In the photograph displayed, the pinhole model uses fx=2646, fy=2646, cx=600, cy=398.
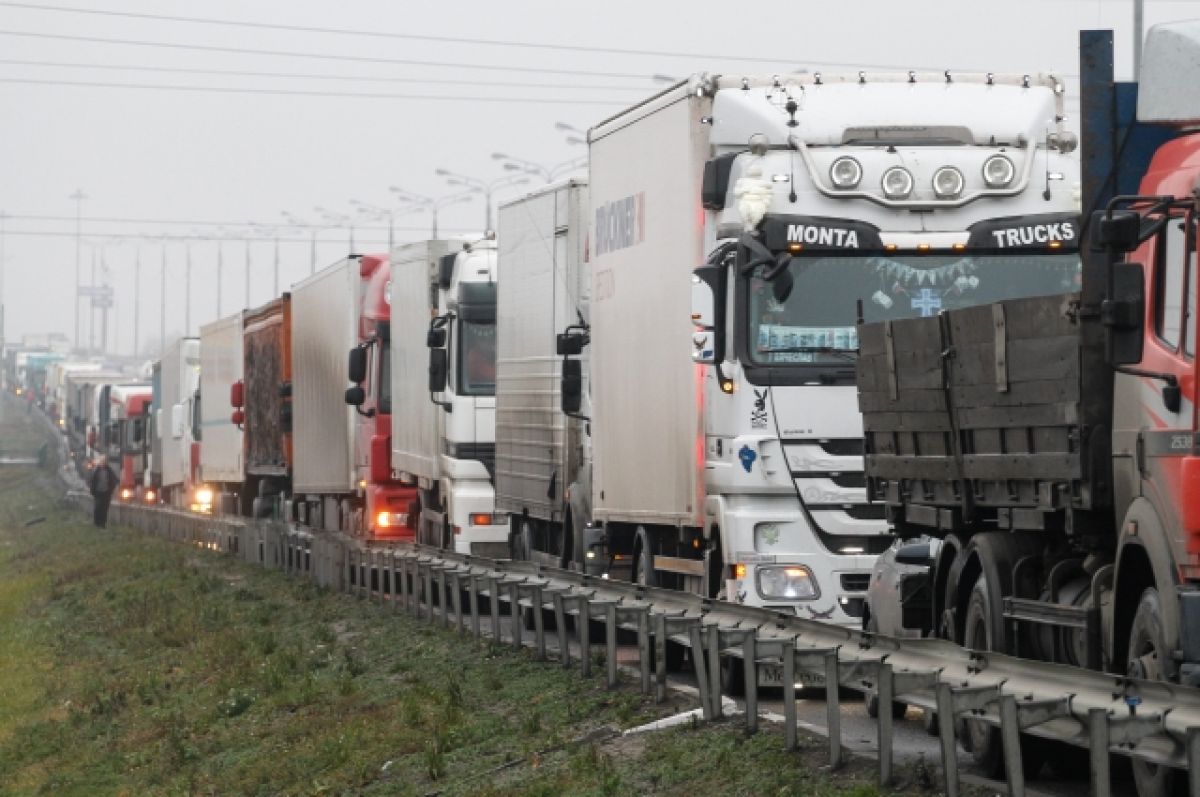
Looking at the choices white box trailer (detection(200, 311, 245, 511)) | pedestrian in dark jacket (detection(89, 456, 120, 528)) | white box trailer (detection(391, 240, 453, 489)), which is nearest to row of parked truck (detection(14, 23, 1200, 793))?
white box trailer (detection(391, 240, 453, 489))

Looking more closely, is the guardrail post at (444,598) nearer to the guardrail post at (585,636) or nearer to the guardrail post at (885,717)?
the guardrail post at (585,636)

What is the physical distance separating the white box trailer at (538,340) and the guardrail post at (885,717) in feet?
34.2

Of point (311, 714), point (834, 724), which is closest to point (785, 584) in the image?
point (834, 724)

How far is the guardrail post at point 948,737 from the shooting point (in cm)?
1019

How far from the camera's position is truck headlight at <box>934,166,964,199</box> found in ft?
53.2

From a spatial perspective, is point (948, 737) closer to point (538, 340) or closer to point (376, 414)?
point (538, 340)

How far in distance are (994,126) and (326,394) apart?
2086 centimetres

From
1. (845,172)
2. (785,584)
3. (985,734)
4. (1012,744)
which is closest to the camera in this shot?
(1012,744)

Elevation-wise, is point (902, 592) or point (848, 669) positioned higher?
point (902, 592)

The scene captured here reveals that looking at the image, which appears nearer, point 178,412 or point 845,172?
point 845,172

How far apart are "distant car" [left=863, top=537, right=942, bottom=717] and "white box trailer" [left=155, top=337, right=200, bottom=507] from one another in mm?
46615

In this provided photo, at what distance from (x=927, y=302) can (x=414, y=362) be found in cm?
1442

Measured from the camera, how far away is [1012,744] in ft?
32.0

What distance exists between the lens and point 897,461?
14.2 metres
